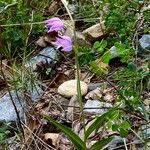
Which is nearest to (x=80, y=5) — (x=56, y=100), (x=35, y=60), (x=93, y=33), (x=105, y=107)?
(x=93, y=33)

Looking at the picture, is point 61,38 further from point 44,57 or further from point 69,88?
point 44,57

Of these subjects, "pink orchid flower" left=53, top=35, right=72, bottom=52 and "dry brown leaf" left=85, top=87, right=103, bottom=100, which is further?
"dry brown leaf" left=85, top=87, right=103, bottom=100

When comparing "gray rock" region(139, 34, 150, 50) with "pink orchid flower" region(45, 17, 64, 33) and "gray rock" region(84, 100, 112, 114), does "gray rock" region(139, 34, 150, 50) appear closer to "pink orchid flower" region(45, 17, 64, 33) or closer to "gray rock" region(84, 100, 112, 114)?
"gray rock" region(84, 100, 112, 114)

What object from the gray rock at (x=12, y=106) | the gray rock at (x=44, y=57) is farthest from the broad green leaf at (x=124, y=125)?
the gray rock at (x=44, y=57)

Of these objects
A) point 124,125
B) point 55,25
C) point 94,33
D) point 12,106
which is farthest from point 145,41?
point 55,25

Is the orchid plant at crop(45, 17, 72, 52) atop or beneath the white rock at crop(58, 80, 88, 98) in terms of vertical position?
atop

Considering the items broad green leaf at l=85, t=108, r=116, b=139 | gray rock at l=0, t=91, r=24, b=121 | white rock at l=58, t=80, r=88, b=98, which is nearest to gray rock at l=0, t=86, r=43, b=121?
gray rock at l=0, t=91, r=24, b=121

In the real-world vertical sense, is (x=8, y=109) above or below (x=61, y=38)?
below
